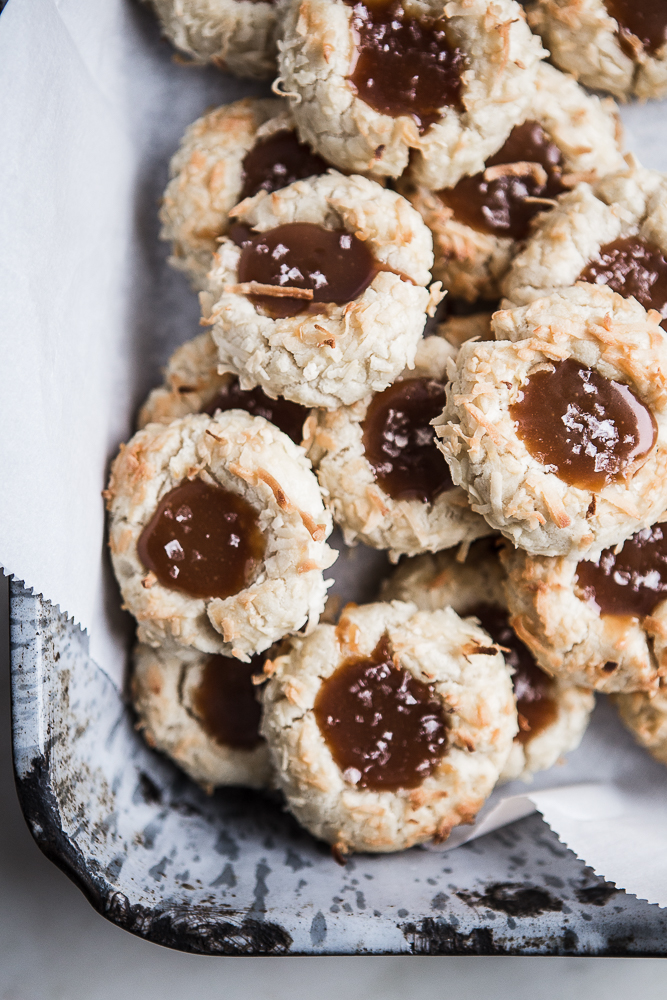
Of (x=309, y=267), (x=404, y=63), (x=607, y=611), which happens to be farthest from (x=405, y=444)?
(x=404, y=63)

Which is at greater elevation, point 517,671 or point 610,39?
point 610,39

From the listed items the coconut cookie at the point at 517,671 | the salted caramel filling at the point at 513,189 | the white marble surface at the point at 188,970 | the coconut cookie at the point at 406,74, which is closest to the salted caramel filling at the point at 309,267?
the coconut cookie at the point at 406,74

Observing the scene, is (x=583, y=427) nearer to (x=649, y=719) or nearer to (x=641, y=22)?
(x=649, y=719)

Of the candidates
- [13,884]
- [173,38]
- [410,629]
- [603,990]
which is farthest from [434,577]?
[173,38]

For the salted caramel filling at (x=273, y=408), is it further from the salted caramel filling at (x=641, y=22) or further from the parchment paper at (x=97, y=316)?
the salted caramel filling at (x=641, y=22)

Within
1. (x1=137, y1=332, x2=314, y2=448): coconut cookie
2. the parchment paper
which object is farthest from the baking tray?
(x1=137, y1=332, x2=314, y2=448): coconut cookie

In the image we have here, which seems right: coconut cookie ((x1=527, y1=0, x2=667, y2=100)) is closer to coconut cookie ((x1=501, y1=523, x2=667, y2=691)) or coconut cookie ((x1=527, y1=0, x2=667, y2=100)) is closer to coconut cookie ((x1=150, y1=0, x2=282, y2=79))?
coconut cookie ((x1=150, y1=0, x2=282, y2=79))

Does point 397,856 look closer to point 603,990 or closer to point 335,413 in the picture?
point 603,990

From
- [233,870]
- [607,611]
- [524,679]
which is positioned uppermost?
[607,611]
